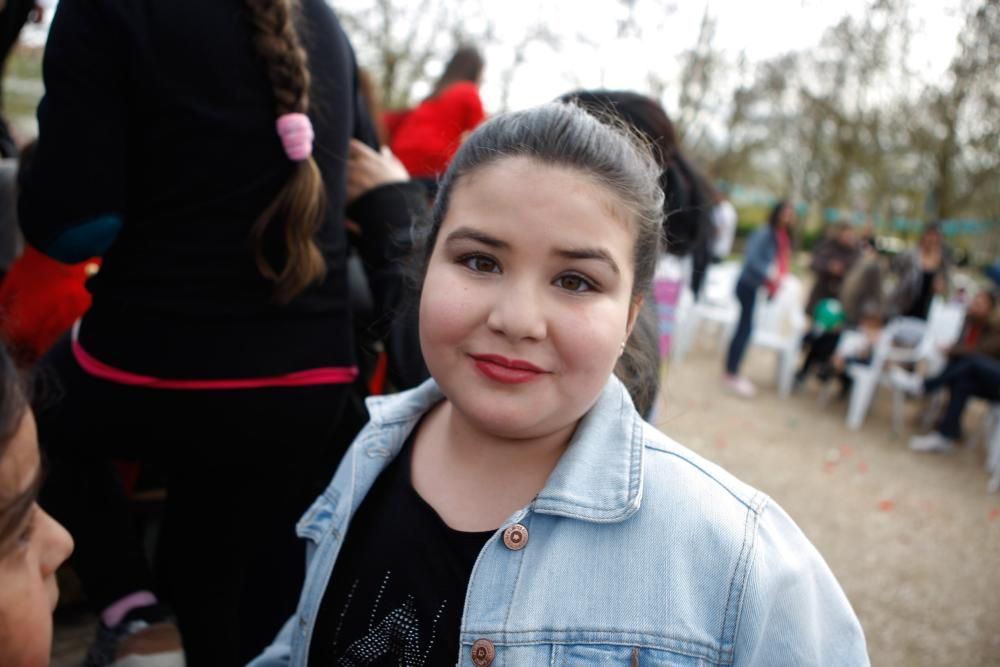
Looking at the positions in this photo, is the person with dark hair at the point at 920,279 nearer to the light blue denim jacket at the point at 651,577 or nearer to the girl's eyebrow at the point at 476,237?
the light blue denim jacket at the point at 651,577

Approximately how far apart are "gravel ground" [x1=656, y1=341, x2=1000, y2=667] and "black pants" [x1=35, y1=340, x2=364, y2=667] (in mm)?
1324

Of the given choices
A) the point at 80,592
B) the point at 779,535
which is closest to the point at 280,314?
the point at 779,535

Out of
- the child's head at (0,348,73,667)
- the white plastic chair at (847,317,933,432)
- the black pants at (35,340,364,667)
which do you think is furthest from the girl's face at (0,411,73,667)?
the white plastic chair at (847,317,933,432)

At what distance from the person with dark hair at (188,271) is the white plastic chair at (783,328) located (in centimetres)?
761

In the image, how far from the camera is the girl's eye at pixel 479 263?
1.15 meters

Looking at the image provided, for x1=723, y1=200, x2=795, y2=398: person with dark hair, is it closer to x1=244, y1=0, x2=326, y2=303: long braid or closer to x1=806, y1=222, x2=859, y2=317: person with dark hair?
x1=806, y1=222, x2=859, y2=317: person with dark hair

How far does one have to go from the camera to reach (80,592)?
8.45 ft

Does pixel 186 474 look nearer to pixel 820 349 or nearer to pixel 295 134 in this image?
pixel 295 134

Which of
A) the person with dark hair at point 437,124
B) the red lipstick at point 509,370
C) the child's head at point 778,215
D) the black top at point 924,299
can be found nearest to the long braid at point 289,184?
the red lipstick at point 509,370

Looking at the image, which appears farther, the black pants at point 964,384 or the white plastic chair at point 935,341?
the white plastic chair at point 935,341

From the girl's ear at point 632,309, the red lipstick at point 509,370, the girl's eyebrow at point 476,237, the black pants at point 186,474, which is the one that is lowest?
the black pants at point 186,474

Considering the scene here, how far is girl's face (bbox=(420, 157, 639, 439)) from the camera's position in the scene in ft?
3.55

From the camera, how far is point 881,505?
17.9 feet

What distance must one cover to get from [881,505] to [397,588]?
5.31 metres
